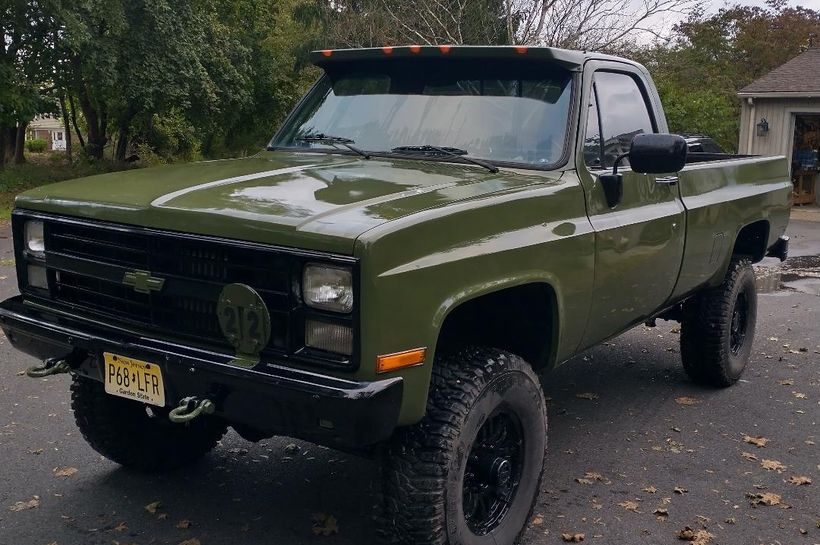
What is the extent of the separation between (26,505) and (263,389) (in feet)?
5.86

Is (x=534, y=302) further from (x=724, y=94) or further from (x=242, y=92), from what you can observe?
(x=724, y=94)

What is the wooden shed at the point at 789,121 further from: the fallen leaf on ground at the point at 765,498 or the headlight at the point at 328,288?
the headlight at the point at 328,288

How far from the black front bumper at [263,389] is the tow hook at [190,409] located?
0.09ft

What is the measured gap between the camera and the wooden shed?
794 inches

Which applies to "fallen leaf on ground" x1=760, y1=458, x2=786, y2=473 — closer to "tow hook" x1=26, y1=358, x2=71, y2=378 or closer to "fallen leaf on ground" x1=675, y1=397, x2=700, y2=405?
"fallen leaf on ground" x1=675, y1=397, x2=700, y2=405

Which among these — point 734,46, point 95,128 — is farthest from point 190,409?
point 734,46

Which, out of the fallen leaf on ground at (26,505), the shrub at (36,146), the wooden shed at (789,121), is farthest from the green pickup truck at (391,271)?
the shrub at (36,146)

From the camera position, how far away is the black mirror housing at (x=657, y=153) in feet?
12.4

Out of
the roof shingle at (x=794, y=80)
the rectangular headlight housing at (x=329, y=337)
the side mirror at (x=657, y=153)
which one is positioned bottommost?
the rectangular headlight housing at (x=329, y=337)

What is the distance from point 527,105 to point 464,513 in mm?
1925

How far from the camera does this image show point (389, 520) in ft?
9.93

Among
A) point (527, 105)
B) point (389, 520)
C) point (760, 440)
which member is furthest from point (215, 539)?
point (760, 440)

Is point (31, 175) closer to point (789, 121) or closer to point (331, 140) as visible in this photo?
point (789, 121)

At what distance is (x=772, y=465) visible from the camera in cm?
452
